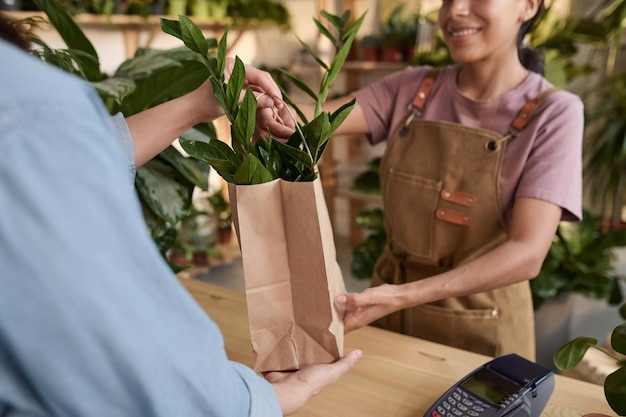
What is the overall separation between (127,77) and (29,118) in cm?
90

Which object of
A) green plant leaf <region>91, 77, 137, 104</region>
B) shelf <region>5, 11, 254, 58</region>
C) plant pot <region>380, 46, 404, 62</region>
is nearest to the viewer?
green plant leaf <region>91, 77, 137, 104</region>

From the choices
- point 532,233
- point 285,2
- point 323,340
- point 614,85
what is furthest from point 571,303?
point 285,2

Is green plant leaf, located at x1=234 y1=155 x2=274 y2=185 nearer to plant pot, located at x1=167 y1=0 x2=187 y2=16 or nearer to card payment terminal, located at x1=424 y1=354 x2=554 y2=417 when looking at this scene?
card payment terminal, located at x1=424 y1=354 x2=554 y2=417

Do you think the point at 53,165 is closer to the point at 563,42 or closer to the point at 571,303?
the point at 571,303

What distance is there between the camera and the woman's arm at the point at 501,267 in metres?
0.93

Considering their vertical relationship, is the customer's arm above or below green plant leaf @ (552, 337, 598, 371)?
above

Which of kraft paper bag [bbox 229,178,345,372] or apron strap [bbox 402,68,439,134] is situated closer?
kraft paper bag [bbox 229,178,345,372]

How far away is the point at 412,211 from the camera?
1234mm

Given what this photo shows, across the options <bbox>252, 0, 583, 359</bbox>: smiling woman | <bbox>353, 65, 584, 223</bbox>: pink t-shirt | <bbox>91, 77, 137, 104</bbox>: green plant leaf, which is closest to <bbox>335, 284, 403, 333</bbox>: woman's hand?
<bbox>252, 0, 583, 359</bbox>: smiling woman

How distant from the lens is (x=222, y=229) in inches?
150

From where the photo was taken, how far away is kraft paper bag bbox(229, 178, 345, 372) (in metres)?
0.70

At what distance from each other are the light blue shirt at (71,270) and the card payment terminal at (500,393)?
0.49 metres

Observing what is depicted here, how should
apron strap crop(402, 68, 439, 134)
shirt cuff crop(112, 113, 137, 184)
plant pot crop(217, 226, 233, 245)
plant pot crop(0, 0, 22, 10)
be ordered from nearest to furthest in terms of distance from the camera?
shirt cuff crop(112, 113, 137, 184)
apron strap crop(402, 68, 439, 134)
plant pot crop(0, 0, 22, 10)
plant pot crop(217, 226, 233, 245)

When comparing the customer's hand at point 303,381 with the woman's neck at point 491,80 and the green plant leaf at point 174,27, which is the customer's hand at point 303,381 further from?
the woman's neck at point 491,80
